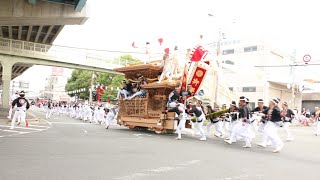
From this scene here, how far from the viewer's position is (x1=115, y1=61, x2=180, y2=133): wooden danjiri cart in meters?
15.9

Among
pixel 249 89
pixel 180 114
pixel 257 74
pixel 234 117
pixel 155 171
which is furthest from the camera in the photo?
pixel 249 89

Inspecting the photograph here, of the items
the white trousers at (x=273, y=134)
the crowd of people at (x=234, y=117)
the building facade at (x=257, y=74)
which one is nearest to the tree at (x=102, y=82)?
the building facade at (x=257, y=74)

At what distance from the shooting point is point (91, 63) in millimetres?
36094

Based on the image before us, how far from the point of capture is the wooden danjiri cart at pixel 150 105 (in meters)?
15.9

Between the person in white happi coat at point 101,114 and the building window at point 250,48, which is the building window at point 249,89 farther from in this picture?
the person in white happi coat at point 101,114

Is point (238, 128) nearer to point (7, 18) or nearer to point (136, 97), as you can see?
point (136, 97)

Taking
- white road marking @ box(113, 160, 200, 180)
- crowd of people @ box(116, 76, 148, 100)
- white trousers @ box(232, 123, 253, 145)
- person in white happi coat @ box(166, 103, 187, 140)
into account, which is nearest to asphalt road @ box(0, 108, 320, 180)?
white road marking @ box(113, 160, 200, 180)

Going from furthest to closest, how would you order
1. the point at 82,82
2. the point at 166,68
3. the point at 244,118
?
1. the point at 82,82
2. the point at 166,68
3. the point at 244,118

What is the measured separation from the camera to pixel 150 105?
1700 centimetres

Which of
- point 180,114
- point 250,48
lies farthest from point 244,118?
point 250,48

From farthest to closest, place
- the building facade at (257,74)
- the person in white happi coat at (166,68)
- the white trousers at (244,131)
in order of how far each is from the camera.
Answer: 1. the building facade at (257,74)
2. the person in white happi coat at (166,68)
3. the white trousers at (244,131)

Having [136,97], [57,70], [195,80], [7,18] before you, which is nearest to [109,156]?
[195,80]

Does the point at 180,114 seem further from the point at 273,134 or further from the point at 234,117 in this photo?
the point at 273,134

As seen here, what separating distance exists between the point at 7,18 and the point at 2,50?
40.3ft
